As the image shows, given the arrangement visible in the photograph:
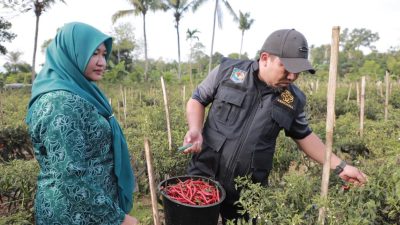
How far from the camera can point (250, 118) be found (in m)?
1.99

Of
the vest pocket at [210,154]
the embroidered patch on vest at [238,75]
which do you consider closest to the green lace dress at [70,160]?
the vest pocket at [210,154]

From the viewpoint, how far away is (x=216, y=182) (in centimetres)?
197

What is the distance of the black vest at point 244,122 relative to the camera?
6.50ft

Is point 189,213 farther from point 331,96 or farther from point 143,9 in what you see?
point 143,9

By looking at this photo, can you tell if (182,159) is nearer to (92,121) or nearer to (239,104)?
(239,104)

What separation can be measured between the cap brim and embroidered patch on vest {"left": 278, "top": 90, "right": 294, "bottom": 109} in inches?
10.1

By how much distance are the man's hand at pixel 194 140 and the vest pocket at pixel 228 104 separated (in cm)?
16

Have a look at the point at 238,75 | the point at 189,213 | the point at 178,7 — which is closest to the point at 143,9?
the point at 178,7

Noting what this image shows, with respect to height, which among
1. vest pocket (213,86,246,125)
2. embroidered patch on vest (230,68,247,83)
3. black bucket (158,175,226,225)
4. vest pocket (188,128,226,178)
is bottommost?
black bucket (158,175,226,225)

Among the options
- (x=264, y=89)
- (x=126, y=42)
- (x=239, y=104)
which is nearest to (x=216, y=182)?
(x=239, y=104)

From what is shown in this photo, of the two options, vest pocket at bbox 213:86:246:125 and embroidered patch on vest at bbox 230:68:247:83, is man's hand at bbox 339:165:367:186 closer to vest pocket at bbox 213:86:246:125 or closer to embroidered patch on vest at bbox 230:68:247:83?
vest pocket at bbox 213:86:246:125

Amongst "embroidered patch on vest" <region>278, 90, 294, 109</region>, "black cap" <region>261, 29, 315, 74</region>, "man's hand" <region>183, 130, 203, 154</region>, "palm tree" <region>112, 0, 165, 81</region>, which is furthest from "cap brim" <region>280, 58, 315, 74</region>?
"palm tree" <region>112, 0, 165, 81</region>

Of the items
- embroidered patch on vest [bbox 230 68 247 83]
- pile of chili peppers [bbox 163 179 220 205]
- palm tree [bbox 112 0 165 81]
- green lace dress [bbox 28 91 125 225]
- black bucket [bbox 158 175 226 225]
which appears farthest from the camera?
palm tree [bbox 112 0 165 81]

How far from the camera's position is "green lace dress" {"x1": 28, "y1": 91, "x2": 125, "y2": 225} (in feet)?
4.33
